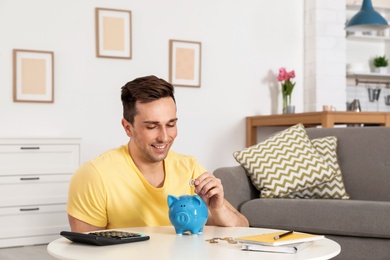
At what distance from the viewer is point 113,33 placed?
5.68 m

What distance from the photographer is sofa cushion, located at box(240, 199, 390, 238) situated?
11.3 ft

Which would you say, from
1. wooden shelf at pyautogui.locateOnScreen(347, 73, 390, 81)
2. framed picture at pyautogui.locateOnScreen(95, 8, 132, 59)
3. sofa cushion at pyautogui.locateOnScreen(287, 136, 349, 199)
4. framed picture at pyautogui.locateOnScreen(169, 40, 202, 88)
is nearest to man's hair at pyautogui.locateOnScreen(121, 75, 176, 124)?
sofa cushion at pyautogui.locateOnScreen(287, 136, 349, 199)

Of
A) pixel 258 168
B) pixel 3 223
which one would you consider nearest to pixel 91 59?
pixel 3 223

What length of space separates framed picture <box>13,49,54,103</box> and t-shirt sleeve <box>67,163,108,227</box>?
3.17 m

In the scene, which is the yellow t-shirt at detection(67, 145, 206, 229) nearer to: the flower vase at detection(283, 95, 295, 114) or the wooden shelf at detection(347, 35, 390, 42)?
the flower vase at detection(283, 95, 295, 114)

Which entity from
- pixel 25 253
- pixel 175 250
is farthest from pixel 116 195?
pixel 25 253

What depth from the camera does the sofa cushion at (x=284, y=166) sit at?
3959 millimetres

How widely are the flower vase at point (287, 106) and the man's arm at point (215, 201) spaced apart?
3.71m

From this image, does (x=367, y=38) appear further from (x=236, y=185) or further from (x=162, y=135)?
(x=162, y=135)

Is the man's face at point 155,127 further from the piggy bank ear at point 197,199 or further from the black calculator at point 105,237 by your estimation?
the black calculator at point 105,237

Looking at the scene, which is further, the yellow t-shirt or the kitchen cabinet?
the kitchen cabinet

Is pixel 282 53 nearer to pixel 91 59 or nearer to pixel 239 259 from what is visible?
pixel 91 59

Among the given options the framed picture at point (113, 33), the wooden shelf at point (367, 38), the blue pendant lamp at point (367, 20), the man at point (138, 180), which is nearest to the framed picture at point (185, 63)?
the framed picture at point (113, 33)

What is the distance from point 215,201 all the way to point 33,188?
3021 millimetres
